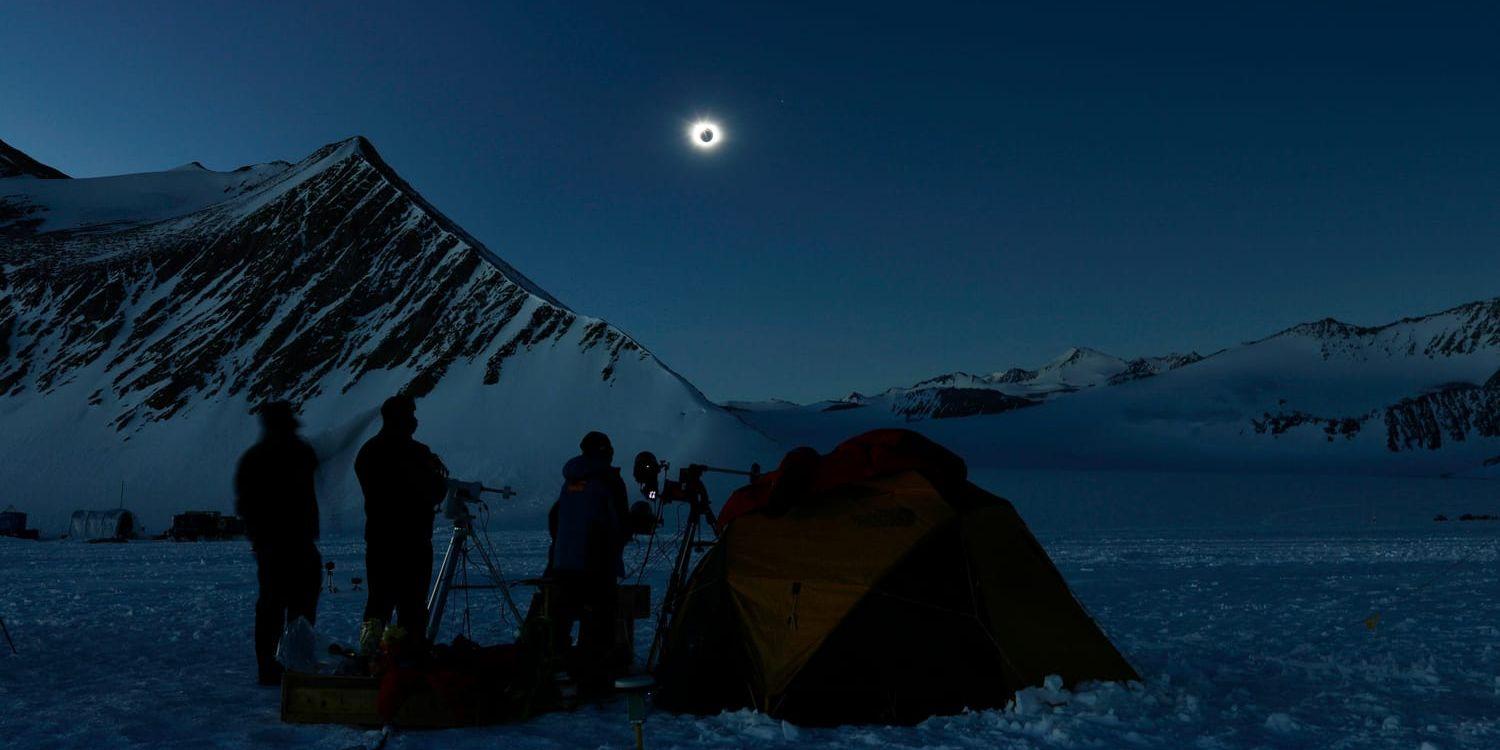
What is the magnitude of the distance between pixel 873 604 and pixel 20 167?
605 feet

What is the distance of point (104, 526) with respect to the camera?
5166 cm

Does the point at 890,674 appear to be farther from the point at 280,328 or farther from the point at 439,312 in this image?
the point at 280,328

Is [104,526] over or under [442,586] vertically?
over

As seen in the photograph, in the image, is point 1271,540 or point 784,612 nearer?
point 784,612

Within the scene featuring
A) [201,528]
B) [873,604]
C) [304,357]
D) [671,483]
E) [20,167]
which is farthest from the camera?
[20,167]

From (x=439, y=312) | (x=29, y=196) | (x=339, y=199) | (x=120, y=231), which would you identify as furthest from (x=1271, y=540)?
(x=29, y=196)

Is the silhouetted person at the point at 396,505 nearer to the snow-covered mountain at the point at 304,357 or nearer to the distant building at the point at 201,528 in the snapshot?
the distant building at the point at 201,528

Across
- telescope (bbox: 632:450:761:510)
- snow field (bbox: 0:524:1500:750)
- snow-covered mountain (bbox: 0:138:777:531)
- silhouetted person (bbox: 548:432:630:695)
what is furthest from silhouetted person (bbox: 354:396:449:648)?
snow-covered mountain (bbox: 0:138:777:531)

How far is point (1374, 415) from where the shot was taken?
17288cm

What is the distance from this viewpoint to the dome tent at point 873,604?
6590mm

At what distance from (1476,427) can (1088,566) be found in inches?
8009

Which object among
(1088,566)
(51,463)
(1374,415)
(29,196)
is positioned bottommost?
(1088,566)

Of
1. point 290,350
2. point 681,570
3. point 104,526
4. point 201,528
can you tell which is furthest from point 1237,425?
point 681,570

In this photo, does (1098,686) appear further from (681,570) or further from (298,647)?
(298,647)
